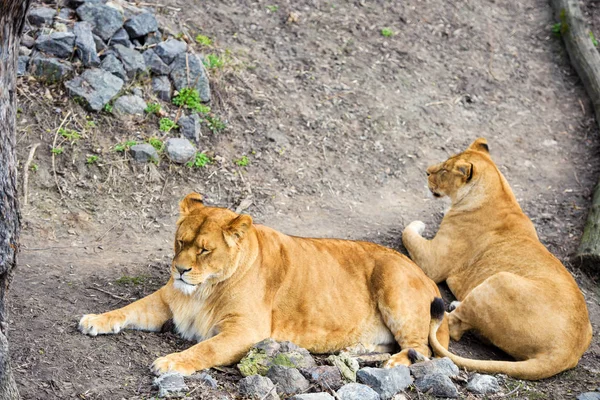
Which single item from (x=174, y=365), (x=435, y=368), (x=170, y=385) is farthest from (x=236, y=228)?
(x=435, y=368)

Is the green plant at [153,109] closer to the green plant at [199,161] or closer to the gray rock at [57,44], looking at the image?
the green plant at [199,161]

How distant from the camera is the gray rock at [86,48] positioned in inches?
323

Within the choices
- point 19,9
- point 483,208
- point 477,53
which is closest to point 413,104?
point 477,53

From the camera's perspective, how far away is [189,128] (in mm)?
8367

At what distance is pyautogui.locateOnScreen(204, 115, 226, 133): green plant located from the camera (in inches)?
340

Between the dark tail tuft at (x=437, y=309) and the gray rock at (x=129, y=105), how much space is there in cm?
392

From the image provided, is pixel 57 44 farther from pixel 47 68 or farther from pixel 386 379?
pixel 386 379

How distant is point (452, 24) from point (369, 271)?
6926mm

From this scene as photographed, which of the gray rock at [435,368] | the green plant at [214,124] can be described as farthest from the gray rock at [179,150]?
the gray rock at [435,368]

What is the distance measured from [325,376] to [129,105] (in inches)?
166

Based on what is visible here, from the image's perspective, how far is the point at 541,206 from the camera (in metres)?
9.25

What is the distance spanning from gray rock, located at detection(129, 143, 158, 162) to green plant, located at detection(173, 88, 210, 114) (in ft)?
2.87

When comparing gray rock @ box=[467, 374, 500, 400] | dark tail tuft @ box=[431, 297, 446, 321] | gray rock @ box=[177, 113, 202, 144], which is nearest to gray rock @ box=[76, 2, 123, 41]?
gray rock @ box=[177, 113, 202, 144]

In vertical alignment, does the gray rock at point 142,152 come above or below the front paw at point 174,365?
above
